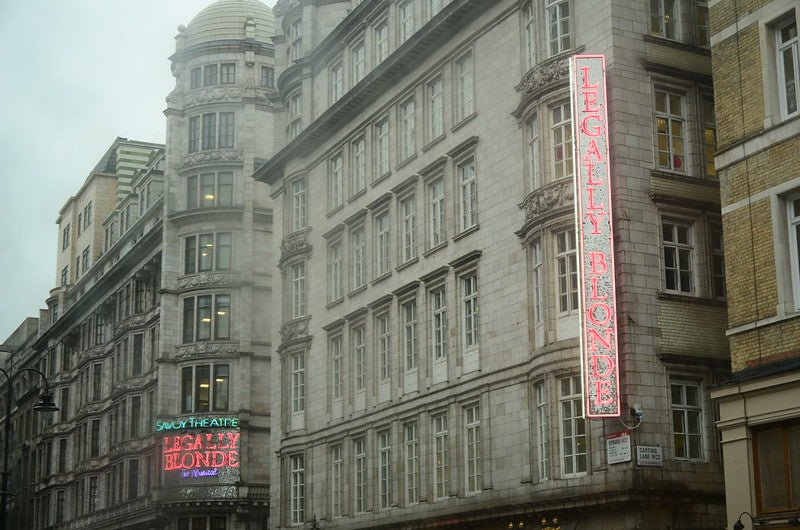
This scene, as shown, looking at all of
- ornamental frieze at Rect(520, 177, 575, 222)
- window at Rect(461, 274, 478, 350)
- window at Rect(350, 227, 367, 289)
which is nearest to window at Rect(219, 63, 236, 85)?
window at Rect(350, 227, 367, 289)

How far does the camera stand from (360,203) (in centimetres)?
5116

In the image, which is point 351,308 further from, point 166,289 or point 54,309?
point 54,309

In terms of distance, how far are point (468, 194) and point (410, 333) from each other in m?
5.86

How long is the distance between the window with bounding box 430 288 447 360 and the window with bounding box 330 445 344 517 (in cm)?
812

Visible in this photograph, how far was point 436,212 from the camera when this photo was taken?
45594mm

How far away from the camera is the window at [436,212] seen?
4503 centimetres

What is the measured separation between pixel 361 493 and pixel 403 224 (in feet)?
32.3

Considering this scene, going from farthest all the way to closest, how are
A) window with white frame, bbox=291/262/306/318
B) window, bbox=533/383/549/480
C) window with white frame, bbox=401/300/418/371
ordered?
window with white frame, bbox=291/262/306/318 → window with white frame, bbox=401/300/418/371 → window, bbox=533/383/549/480

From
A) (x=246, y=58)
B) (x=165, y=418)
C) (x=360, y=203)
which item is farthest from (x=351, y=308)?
(x=246, y=58)

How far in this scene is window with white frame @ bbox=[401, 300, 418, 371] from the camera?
4609cm

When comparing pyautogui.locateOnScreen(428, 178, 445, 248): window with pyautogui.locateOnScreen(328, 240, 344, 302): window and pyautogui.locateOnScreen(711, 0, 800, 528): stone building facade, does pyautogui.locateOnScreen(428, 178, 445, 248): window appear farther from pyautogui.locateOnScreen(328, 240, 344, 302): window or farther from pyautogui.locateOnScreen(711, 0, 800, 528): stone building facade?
pyautogui.locateOnScreen(711, 0, 800, 528): stone building facade

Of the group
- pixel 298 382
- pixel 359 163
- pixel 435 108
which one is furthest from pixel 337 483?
pixel 435 108

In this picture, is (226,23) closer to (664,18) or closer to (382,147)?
(382,147)

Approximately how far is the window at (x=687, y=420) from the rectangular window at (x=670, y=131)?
20.1ft
